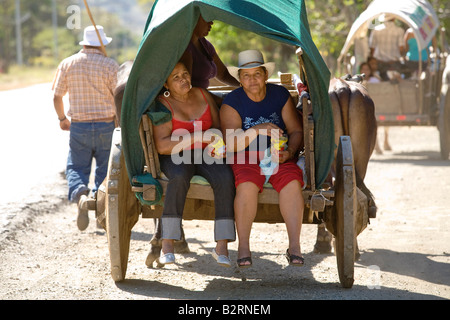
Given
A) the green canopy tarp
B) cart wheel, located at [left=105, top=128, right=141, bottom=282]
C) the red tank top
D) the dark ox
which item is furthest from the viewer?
the dark ox

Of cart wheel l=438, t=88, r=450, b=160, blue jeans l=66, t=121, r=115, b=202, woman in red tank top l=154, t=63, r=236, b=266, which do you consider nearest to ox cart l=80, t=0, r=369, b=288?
woman in red tank top l=154, t=63, r=236, b=266

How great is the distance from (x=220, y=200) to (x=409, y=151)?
34.3 feet

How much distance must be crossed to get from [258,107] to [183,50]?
2.68 feet

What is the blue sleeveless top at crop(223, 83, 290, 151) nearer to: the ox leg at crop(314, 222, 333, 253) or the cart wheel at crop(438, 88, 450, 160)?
the ox leg at crop(314, 222, 333, 253)

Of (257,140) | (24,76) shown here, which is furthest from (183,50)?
(24,76)

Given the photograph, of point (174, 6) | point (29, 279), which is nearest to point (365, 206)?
point (174, 6)

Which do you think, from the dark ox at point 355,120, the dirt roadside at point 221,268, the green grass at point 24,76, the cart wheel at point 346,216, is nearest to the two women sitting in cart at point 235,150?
the cart wheel at point 346,216

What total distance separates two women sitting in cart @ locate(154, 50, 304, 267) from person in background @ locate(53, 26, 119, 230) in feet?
8.30

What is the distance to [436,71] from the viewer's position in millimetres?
13078

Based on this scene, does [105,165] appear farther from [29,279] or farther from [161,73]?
[161,73]

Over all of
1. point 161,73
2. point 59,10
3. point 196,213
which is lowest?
point 196,213

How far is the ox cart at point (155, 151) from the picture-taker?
5242 mm

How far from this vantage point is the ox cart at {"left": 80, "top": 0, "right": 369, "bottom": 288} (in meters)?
5.24

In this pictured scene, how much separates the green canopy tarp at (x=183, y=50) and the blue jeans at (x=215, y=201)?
36 centimetres
